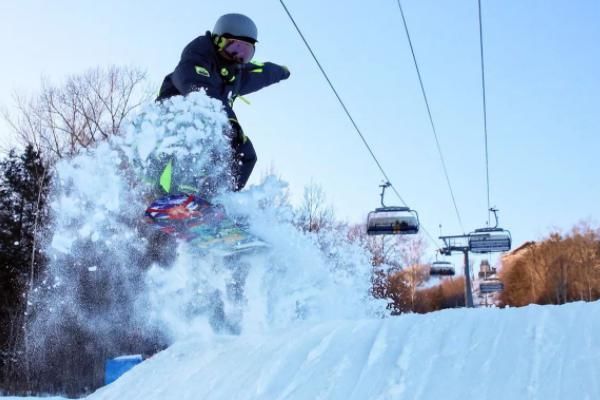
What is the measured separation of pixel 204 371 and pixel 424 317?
1130 mm

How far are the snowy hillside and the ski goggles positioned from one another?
2.43 m

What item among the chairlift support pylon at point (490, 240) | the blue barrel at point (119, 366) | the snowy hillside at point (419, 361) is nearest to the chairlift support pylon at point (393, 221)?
the chairlift support pylon at point (490, 240)

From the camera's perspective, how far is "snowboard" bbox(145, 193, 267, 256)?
182 inches

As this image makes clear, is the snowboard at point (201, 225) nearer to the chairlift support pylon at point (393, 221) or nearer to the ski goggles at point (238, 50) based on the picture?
the ski goggles at point (238, 50)

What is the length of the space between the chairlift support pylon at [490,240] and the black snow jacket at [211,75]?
46.4 feet

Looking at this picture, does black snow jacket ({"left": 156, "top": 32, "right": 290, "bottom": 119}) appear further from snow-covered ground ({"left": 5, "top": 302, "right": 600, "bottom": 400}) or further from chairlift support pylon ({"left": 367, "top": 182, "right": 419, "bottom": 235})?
chairlift support pylon ({"left": 367, "top": 182, "right": 419, "bottom": 235})

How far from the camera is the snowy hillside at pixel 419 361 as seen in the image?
2.06m

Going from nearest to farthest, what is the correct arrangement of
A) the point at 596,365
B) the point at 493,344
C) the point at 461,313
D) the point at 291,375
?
the point at 596,365 → the point at 493,344 → the point at 291,375 → the point at 461,313

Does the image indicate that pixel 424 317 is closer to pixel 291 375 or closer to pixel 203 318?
pixel 291 375

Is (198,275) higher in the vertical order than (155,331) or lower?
higher

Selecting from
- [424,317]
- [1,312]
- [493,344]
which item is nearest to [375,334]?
[424,317]

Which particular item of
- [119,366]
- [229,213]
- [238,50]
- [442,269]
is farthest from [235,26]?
[442,269]

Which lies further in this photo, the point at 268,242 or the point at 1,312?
the point at 1,312

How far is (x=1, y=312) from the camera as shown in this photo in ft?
56.1
